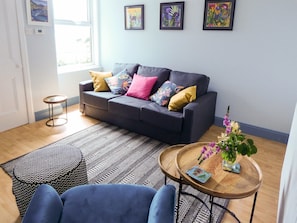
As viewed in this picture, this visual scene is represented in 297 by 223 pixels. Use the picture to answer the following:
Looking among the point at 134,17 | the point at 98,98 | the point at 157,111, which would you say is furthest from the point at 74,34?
the point at 157,111

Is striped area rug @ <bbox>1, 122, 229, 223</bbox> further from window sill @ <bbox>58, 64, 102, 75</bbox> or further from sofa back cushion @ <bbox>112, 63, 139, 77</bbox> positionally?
window sill @ <bbox>58, 64, 102, 75</bbox>

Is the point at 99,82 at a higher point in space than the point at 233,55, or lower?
lower

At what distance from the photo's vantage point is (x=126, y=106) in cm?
309

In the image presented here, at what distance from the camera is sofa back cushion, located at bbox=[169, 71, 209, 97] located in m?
3.10

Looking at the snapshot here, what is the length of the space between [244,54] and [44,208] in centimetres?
293

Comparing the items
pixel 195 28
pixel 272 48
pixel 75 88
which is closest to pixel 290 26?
pixel 272 48

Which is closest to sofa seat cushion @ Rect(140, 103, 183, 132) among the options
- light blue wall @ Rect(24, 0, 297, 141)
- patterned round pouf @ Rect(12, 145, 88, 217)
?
light blue wall @ Rect(24, 0, 297, 141)

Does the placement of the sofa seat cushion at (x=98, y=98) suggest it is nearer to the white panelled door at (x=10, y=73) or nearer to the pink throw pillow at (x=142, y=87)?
the pink throw pillow at (x=142, y=87)

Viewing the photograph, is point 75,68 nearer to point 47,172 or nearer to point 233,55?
point 233,55

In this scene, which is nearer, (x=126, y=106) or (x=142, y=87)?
(x=126, y=106)

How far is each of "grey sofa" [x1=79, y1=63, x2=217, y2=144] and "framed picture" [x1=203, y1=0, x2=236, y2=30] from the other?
72cm

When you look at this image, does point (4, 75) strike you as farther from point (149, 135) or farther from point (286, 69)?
point (286, 69)

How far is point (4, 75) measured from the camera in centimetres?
303

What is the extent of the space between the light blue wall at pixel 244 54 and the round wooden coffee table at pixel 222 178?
5.67 feet
